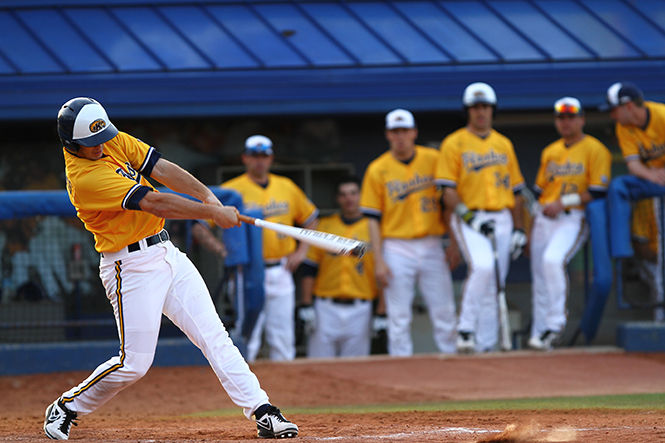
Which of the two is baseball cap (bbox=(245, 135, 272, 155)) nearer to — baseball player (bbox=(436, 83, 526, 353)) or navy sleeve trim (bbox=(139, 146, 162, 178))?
baseball player (bbox=(436, 83, 526, 353))

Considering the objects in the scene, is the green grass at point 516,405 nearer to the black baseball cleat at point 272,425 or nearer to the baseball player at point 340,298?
the black baseball cleat at point 272,425

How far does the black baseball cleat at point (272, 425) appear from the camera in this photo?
489 cm

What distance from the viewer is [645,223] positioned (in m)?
8.70

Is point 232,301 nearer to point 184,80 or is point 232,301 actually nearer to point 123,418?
point 123,418

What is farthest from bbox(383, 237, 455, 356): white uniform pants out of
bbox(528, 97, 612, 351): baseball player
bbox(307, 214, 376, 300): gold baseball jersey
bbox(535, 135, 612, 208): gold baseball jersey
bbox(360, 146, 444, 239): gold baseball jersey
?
bbox(535, 135, 612, 208): gold baseball jersey

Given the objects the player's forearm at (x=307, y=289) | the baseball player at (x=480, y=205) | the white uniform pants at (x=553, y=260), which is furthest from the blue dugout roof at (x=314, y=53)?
the white uniform pants at (x=553, y=260)

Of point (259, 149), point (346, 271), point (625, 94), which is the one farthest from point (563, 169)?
point (259, 149)

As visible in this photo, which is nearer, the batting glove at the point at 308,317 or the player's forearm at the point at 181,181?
the player's forearm at the point at 181,181

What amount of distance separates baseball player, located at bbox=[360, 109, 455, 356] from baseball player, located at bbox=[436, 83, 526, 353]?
29 centimetres

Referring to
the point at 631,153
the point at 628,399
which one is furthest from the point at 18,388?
the point at 631,153

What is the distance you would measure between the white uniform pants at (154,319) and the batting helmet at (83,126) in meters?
0.59

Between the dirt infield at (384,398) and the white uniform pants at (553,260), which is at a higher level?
the white uniform pants at (553,260)

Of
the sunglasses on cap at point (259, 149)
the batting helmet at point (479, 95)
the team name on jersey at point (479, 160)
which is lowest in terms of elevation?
the team name on jersey at point (479, 160)

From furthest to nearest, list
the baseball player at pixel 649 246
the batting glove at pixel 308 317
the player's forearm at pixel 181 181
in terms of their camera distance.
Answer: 1. the batting glove at pixel 308 317
2. the baseball player at pixel 649 246
3. the player's forearm at pixel 181 181
